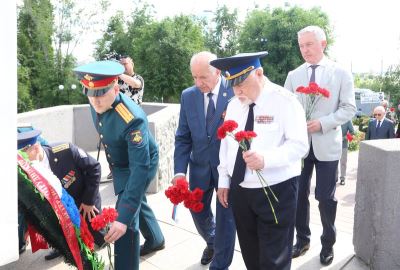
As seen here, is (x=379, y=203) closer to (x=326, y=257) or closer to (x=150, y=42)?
(x=326, y=257)

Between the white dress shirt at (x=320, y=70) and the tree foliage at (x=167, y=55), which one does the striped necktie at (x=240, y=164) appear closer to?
the white dress shirt at (x=320, y=70)

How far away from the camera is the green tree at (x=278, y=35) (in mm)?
26391

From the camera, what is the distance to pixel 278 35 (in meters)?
26.7

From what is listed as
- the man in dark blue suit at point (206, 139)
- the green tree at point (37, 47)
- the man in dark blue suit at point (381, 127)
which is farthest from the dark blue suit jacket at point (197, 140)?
the green tree at point (37, 47)

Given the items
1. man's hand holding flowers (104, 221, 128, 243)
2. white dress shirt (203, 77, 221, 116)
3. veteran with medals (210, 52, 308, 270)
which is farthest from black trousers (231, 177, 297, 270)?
white dress shirt (203, 77, 221, 116)

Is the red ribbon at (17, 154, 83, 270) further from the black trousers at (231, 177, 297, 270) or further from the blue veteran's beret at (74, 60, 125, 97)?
the black trousers at (231, 177, 297, 270)

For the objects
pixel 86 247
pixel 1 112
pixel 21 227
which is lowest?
pixel 21 227

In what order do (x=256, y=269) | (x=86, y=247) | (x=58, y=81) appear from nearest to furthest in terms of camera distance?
1. (x=86, y=247)
2. (x=256, y=269)
3. (x=58, y=81)

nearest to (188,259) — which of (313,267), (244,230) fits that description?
(313,267)

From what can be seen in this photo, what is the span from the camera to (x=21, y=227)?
3566mm

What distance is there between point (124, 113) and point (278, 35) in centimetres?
2524

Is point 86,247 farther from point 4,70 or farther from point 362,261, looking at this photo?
point 362,261

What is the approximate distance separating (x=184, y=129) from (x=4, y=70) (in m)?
2.44

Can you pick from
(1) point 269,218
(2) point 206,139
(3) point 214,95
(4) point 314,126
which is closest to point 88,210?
(2) point 206,139
